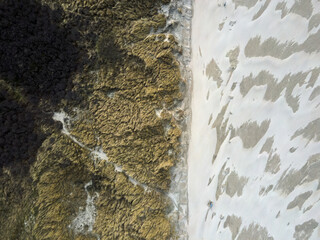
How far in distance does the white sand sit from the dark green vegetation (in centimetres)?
59

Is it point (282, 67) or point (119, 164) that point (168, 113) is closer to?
point (119, 164)

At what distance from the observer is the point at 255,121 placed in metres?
4.48

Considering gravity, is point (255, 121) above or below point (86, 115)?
above

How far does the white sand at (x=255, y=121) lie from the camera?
3.81 meters

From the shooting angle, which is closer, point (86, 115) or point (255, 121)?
point (255, 121)

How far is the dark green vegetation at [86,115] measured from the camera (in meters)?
5.14

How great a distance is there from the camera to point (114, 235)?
539 cm

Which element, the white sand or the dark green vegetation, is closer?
the white sand

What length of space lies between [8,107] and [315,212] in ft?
16.1

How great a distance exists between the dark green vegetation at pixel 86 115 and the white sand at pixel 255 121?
1.93ft

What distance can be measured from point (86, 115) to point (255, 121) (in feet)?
9.42

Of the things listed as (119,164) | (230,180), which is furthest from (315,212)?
(119,164)

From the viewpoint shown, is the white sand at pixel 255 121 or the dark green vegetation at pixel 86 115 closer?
the white sand at pixel 255 121

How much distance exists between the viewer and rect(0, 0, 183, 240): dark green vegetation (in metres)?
5.14
